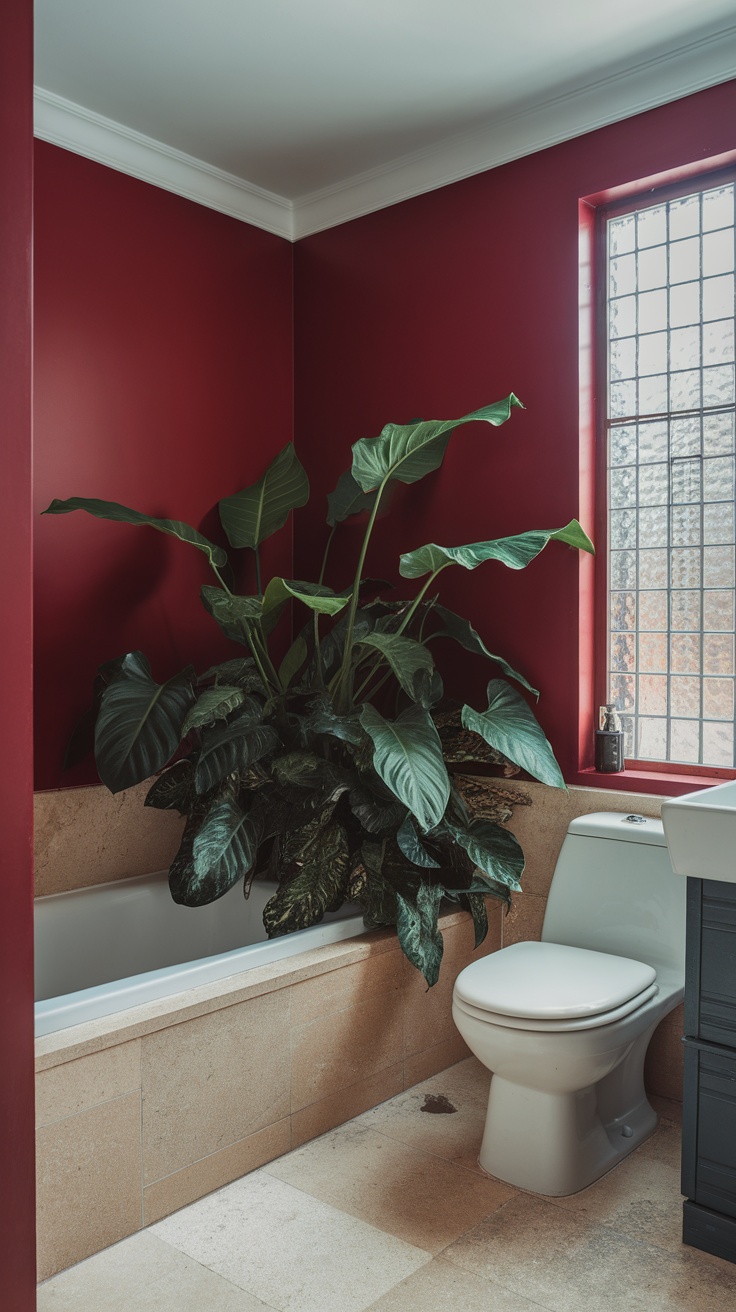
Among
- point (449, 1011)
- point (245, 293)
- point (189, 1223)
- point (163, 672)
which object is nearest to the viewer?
point (189, 1223)

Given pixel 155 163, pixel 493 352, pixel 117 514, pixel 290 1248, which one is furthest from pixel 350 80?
pixel 290 1248

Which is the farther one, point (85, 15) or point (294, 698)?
point (294, 698)

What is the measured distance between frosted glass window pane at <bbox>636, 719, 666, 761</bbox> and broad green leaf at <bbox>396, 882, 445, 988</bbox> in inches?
29.3

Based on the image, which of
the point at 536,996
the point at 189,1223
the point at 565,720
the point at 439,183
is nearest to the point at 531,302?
the point at 439,183

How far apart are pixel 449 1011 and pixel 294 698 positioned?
3.39 feet

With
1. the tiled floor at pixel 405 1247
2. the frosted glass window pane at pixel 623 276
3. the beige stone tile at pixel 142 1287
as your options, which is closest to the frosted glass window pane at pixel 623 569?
the frosted glass window pane at pixel 623 276

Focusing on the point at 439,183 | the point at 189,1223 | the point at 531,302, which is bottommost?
the point at 189,1223

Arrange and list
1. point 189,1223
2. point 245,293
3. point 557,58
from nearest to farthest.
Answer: point 189,1223 → point 557,58 → point 245,293

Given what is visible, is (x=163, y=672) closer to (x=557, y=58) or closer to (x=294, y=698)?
(x=294, y=698)

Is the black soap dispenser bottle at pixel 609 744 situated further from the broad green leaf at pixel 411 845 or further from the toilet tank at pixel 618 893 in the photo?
the broad green leaf at pixel 411 845

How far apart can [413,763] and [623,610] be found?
0.91m

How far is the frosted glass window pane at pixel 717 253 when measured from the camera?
2.47 metres

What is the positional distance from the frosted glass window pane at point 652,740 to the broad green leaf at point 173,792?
4.06ft

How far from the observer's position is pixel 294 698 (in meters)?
3.02
